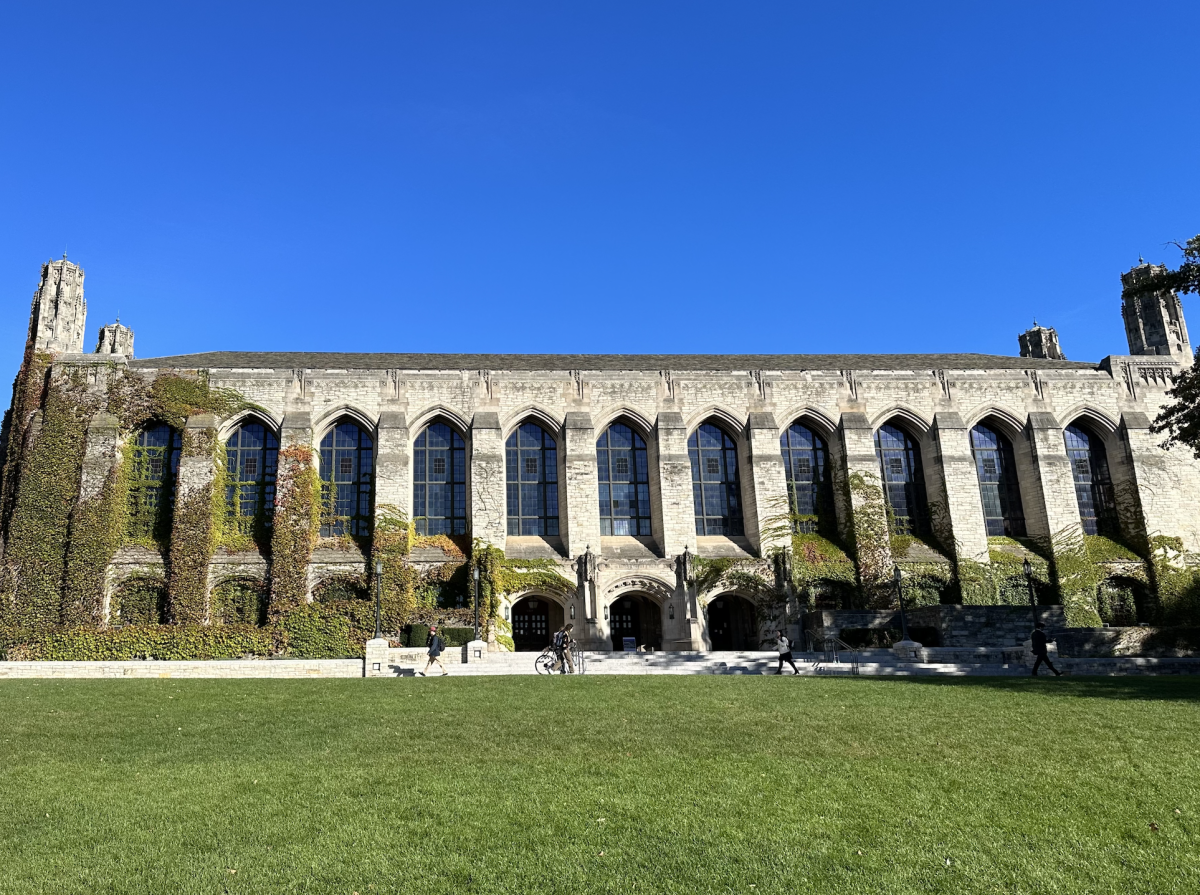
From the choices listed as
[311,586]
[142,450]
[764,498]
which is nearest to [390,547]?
[311,586]

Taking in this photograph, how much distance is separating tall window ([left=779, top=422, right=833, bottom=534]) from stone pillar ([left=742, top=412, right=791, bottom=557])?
3.05 ft

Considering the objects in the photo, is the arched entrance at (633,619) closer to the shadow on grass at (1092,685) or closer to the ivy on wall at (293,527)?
the ivy on wall at (293,527)

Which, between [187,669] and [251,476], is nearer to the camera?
[187,669]

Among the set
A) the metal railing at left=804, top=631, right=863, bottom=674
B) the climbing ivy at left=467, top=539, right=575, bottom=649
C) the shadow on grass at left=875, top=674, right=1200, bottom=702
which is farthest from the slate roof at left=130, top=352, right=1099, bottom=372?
the shadow on grass at left=875, top=674, right=1200, bottom=702

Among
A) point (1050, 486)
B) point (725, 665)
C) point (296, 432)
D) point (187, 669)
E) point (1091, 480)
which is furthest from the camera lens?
point (1091, 480)

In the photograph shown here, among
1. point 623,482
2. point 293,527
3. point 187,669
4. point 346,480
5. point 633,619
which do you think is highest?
point 346,480

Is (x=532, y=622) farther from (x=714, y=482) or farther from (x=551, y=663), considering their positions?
(x=551, y=663)

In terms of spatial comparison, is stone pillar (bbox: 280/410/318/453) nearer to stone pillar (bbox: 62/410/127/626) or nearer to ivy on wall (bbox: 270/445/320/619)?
ivy on wall (bbox: 270/445/320/619)

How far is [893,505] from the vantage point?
3747cm

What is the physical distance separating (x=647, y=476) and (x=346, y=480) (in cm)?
1230

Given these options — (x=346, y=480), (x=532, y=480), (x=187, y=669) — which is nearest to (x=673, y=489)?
(x=532, y=480)

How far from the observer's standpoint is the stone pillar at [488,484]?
3397 cm

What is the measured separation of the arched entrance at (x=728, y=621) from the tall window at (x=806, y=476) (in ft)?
13.0

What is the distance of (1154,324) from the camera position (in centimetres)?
4175
